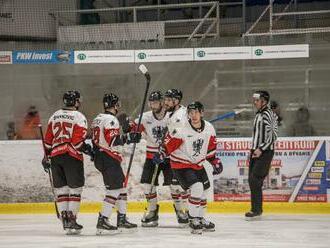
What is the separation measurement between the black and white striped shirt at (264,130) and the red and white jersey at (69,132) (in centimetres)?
199

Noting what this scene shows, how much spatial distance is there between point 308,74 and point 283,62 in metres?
0.34

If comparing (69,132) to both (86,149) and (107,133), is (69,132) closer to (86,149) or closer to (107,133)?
(86,149)

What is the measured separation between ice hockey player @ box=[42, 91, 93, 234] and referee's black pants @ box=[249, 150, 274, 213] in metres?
1.87

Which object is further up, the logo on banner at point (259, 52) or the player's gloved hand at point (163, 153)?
the logo on banner at point (259, 52)

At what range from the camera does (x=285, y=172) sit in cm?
772

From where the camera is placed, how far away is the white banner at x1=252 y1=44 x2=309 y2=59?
8320 millimetres

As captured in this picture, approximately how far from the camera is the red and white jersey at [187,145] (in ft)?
19.5

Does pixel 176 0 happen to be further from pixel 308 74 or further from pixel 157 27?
pixel 308 74

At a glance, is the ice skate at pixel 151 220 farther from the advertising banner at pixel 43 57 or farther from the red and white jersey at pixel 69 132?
the advertising banner at pixel 43 57

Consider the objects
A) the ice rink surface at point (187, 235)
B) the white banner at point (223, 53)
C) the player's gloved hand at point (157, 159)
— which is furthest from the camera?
the white banner at point (223, 53)

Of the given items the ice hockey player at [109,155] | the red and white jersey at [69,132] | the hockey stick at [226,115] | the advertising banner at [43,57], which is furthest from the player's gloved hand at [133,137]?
the advertising banner at [43,57]

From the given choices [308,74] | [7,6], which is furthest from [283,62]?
[7,6]

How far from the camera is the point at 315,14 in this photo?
31.9 ft

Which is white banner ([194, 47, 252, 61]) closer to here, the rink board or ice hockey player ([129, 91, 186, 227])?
the rink board
